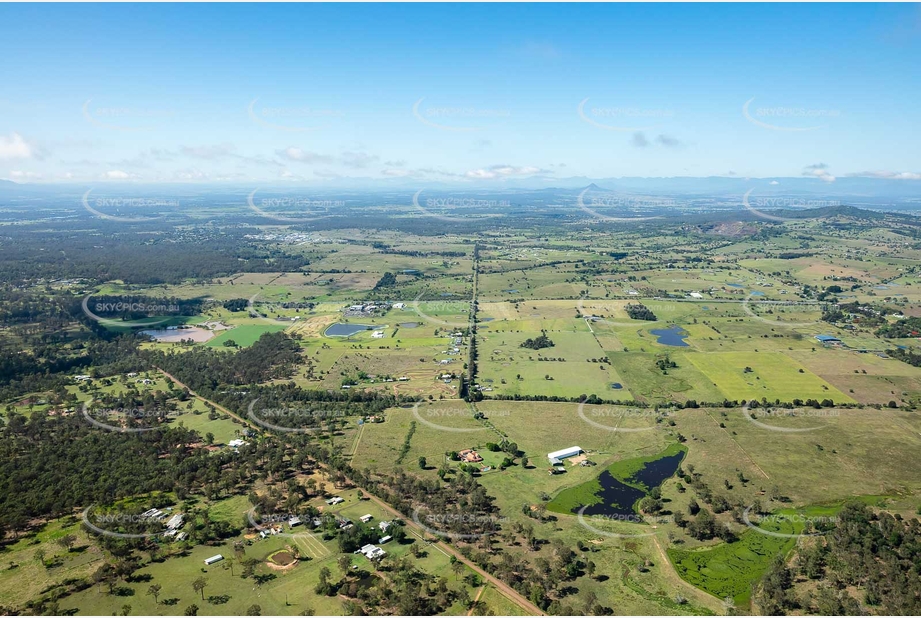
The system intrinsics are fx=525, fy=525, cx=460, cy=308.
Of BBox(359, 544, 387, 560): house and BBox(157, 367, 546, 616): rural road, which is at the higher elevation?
BBox(359, 544, 387, 560): house

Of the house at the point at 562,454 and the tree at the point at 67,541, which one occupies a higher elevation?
the house at the point at 562,454

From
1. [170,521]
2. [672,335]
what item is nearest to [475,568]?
[170,521]

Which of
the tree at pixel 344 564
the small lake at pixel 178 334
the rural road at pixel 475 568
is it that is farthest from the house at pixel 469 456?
the small lake at pixel 178 334

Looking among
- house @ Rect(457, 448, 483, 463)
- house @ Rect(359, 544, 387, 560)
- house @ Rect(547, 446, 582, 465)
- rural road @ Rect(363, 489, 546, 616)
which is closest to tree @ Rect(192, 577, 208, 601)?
house @ Rect(359, 544, 387, 560)

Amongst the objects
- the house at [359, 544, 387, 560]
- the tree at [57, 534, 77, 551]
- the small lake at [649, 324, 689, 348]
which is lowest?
the tree at [57, 534, 77, 551]

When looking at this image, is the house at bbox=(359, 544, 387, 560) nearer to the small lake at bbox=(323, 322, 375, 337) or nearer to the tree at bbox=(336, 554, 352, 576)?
the tree at bbox=(336, 554, 352, 576)

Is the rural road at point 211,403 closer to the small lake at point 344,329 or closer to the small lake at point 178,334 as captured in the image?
the small lake at point 178,334

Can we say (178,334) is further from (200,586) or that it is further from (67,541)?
(200,586)
